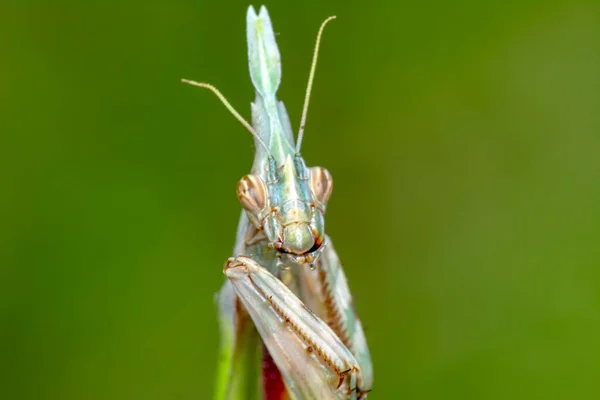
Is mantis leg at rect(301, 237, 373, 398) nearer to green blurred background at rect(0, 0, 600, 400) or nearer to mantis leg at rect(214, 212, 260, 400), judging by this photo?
mantis leg at rect(214, 212, 260, 400)

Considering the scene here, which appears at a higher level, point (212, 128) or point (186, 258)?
point (212, 128)

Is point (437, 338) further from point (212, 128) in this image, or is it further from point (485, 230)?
point (212, 128)

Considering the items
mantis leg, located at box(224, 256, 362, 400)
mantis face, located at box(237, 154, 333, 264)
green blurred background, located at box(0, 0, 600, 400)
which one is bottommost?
mantis leg, located at box(224, 256, 362, 400)

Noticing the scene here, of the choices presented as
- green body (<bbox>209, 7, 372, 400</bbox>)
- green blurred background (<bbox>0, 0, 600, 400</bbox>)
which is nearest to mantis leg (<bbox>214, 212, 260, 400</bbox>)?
green body (<bbox>209, 7, 372, 400</bbox>)

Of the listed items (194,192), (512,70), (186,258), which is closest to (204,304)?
(186,258)

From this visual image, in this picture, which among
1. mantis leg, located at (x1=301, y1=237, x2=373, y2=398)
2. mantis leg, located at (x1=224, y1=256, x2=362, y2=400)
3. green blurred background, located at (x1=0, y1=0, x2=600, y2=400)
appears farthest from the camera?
green blurred background, located at (x1=0, y1=0, x2=600, y2=400)

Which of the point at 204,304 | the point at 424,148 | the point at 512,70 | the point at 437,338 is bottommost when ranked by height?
the point at 437,338

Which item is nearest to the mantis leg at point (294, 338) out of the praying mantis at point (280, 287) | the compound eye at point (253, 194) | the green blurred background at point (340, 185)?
the praying mantis at point (280, 287)
